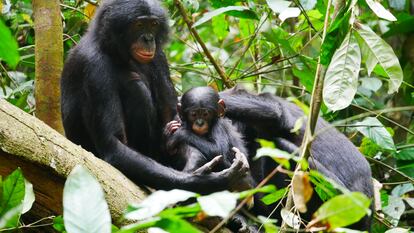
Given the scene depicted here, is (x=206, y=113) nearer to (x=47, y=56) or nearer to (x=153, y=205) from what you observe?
(x=47, y=56)

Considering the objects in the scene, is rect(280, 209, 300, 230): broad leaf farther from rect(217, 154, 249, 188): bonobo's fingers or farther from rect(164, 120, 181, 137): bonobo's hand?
rect(164, 120, 181, 137): bonobo's hand

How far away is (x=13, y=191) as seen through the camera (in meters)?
3.12

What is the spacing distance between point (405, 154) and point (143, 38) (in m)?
2.87

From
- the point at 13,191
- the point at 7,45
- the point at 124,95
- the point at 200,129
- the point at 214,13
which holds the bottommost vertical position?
the point at 200,129

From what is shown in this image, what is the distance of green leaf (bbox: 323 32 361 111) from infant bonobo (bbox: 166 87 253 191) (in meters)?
1.56

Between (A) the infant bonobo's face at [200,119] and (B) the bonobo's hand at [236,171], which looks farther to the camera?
(A) the infant bonobo's face at [200,119]

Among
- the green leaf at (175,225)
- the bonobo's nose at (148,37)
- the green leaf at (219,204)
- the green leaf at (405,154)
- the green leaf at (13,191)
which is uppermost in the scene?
the green leaf at (219,204)

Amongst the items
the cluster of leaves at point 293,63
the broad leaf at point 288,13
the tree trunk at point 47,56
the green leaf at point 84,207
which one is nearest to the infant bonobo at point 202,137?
the cluster of leaves at point 293,63

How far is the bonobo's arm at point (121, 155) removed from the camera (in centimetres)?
490

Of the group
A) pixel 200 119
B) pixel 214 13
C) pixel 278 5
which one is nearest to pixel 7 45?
pixel 200 119

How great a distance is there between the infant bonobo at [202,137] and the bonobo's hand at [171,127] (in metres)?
0.04

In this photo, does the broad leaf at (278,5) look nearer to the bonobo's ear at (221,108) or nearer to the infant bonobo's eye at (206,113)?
the bonobo's ear at (221,108)

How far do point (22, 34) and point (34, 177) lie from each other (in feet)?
12.8

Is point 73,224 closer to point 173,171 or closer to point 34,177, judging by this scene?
point 34,177
